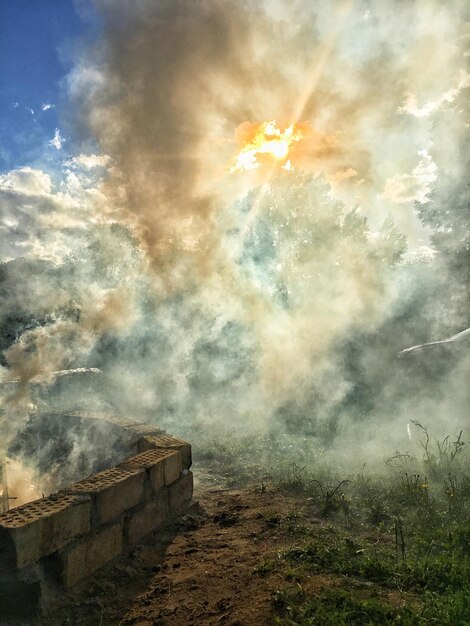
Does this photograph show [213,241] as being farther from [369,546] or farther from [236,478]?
[369,546]

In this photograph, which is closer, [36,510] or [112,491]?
[36,510]

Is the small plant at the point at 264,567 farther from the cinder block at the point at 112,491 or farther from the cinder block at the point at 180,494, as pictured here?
the cinder block at the point at 180,494

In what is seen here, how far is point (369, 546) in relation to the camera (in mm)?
3951

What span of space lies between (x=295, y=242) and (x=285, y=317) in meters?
10.4

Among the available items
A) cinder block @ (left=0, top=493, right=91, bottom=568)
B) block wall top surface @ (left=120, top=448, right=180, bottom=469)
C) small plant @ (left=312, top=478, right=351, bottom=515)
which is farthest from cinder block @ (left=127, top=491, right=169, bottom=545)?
small plant @ (left=312, top=478, right=351, bottom=515)

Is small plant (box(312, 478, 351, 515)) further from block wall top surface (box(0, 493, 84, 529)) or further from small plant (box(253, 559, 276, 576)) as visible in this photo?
block wall top surface (box(0, 493, 84, 529))

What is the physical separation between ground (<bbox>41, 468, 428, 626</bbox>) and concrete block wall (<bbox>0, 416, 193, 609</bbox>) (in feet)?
0.51

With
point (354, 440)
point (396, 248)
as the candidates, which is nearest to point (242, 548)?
point (354, 440)

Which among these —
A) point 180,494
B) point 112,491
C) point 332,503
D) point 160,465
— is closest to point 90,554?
point 112,491

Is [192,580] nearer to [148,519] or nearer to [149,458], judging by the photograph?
[148,519]

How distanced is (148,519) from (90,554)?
0.89 metres

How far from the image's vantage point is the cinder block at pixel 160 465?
443 cm

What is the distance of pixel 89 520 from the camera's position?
3.55 metres

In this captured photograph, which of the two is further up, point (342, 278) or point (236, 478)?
point (342, 278)
